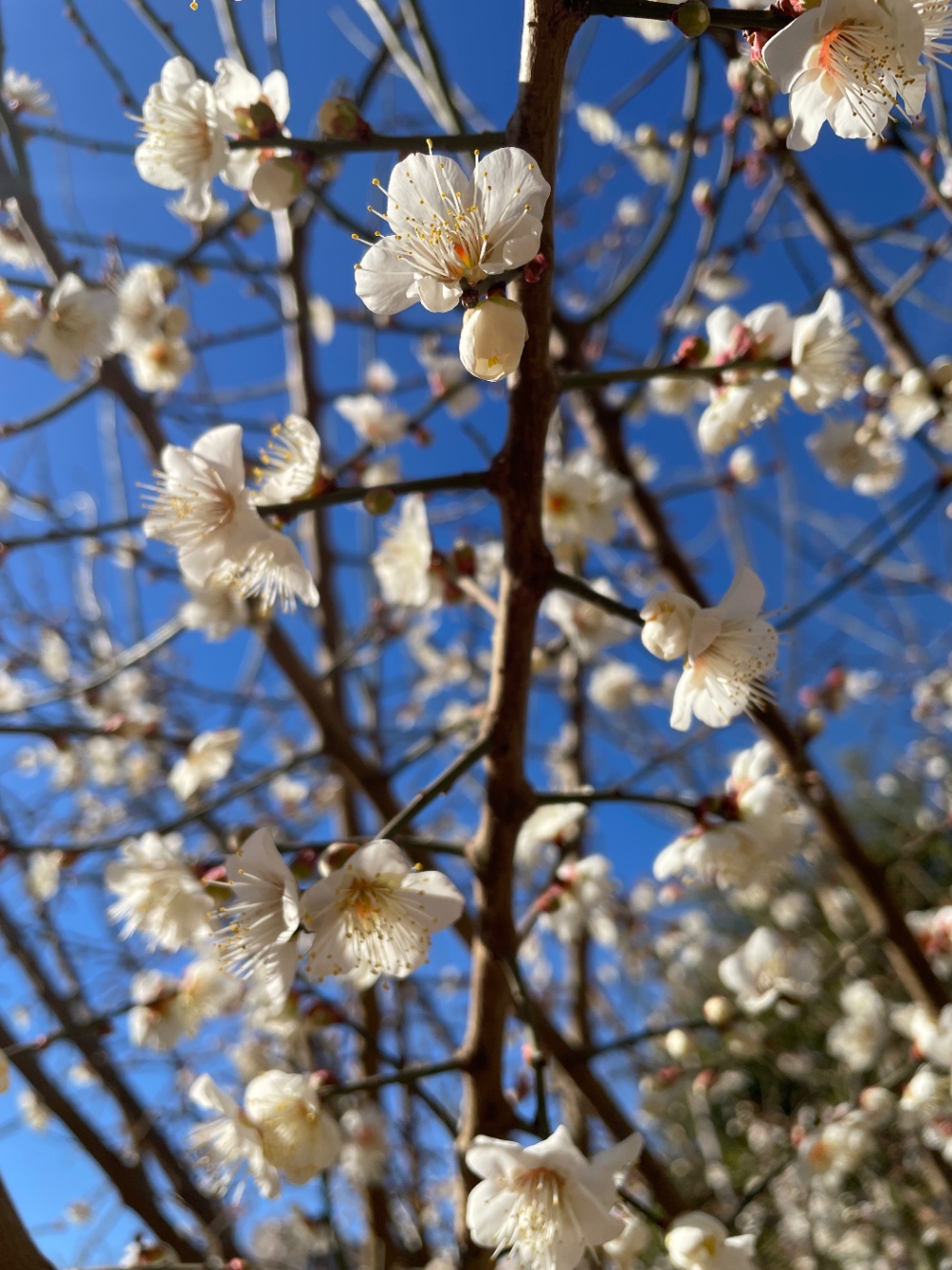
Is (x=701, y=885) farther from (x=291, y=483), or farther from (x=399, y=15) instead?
(x=399, y=15)

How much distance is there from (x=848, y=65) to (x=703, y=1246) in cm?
125

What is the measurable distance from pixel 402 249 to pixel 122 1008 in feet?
3.94

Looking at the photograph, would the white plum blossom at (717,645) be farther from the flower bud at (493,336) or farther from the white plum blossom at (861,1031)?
the white plum blossom at (861,1031)

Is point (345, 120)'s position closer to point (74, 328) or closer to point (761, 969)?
point (74, 328)

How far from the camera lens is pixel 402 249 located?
766 mm

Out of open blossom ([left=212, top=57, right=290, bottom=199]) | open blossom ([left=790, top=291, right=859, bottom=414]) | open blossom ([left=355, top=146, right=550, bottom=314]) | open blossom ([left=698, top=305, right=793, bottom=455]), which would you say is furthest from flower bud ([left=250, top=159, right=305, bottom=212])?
open blossom ([left=790, top=291, right=859, bottom=414])

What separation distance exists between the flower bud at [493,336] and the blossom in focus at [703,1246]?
0.96 m

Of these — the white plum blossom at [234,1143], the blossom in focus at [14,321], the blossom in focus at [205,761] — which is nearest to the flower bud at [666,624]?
the white plum blossom at [234,1143]

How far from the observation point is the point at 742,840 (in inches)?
42.7

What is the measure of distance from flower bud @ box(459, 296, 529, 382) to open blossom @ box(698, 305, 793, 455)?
0.55 meters

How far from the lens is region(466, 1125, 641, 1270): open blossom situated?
772 mm

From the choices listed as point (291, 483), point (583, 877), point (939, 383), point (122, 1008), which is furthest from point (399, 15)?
point (122, 1008)

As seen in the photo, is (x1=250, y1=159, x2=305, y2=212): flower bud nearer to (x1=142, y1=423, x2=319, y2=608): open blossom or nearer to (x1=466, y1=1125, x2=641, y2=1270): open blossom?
(x1=142, y1=423, x2=319, y2=608): open blossom

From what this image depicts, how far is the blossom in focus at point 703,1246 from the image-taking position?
93 centimetres
